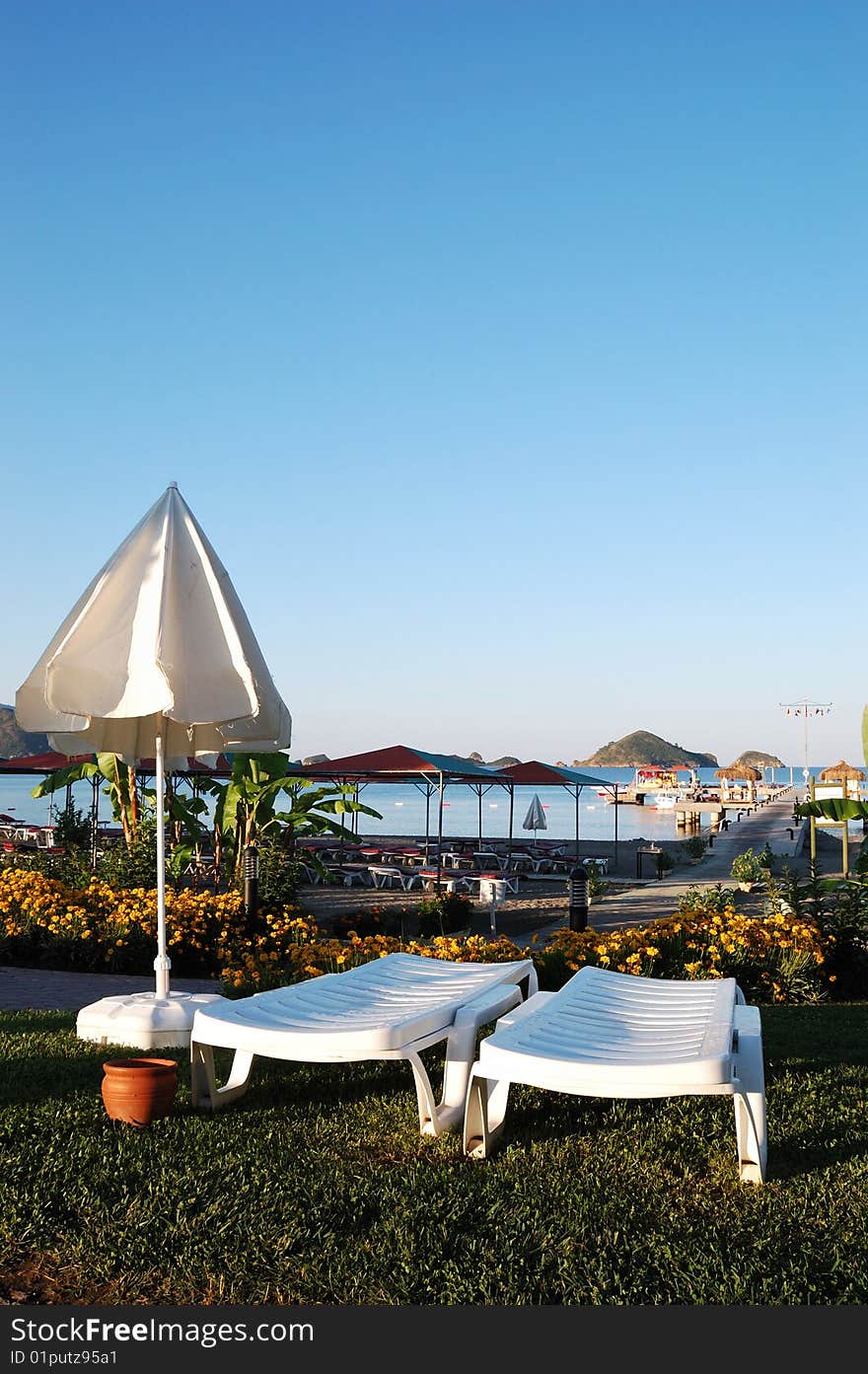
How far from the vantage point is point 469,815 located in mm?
81250

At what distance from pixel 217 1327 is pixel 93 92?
12636mm

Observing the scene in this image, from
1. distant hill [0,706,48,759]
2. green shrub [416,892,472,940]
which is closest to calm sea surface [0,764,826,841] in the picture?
distant hill [0,706,48,759]

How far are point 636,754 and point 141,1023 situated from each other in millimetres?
161504

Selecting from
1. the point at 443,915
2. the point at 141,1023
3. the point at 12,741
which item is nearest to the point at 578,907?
the point at 443,915

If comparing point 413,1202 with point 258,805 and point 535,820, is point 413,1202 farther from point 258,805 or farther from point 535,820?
point 535,820

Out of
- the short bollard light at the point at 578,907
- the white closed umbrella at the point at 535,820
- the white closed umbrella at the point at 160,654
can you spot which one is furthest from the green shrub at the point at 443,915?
the white closed umbrella at the point at 535,820

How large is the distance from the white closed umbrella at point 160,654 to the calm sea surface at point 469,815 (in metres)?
17.6

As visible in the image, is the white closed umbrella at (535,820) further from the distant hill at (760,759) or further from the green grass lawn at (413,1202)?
the distant hill at (760,759)

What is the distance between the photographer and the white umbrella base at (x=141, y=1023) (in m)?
5.89

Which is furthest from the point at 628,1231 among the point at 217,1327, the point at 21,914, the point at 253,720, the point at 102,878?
the point at 102,878

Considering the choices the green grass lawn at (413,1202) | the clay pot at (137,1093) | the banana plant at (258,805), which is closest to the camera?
the green grass lawn at (413,1202)

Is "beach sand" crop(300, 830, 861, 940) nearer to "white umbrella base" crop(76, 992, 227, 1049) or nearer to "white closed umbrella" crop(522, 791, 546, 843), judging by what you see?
"white umbrella base" crop(76, 992, 227, 1049)

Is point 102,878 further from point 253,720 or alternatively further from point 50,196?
point 50,196

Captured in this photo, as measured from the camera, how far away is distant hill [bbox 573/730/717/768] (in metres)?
162
